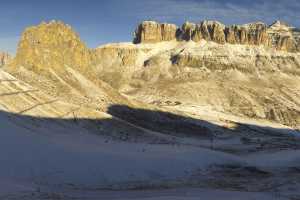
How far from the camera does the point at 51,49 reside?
255ft

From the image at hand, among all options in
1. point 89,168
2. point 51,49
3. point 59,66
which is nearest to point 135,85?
point 51,49

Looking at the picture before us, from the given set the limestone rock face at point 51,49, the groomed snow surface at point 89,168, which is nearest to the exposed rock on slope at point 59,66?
the limestone rock face at point 51,49

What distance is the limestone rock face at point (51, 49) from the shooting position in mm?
69375

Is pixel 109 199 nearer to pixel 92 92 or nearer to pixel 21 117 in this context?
pixel 21 117

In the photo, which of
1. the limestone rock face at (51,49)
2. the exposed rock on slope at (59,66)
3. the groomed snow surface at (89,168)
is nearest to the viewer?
the groomed snow surface at (89,168)

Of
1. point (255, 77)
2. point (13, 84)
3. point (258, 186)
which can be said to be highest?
point (255, 77)

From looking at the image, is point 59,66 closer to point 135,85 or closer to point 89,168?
point 89,168

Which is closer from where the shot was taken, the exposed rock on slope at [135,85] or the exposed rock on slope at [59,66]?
the exposed rock on slope at [59,66]

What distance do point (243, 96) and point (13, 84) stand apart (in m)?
131

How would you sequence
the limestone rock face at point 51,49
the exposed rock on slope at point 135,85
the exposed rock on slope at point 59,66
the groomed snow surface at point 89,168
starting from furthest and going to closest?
1. the limestone rock face at point 51,49
2. the exposed rock on slope at point 135,85
3. the exposed rock on slope at point 59,66
4. the groomed snow surface at point 89,168

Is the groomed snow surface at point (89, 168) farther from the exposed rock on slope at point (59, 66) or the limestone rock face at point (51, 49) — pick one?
the limestone rock face at point (51, 49)

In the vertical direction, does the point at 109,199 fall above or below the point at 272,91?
below

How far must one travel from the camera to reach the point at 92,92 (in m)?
72.2

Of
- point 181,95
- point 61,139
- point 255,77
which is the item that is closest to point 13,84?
point 61,139
